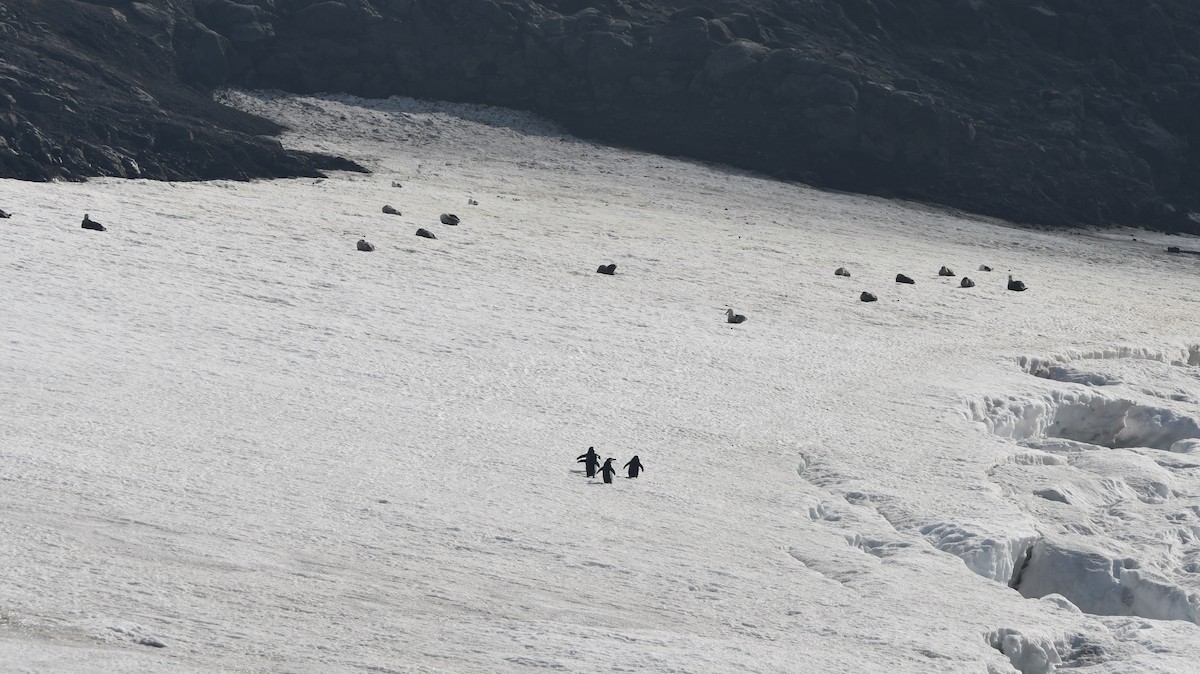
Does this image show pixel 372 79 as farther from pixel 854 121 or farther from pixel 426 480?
pixel 426 480

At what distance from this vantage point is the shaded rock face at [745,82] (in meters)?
75.0

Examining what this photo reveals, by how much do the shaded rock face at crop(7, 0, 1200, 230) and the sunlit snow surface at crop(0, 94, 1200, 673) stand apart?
21043mm

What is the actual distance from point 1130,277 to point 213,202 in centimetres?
3998

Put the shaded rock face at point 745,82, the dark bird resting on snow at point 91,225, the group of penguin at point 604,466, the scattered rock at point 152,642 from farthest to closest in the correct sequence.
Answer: the shaded rock face at point 745,82 < the dark bird resting on snow at point 91,225 < the group of penguin at point 604,466 < the scattered rock at point 152,642

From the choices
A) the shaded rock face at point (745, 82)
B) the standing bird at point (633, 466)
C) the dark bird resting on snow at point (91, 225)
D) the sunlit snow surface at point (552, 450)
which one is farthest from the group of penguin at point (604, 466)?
the shaded rock face at point (745, 82)

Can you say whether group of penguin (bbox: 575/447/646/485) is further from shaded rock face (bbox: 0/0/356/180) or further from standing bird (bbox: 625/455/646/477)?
shaded rock face (bbox: 0/0/356/180)

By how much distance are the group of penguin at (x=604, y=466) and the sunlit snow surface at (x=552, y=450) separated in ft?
1.25

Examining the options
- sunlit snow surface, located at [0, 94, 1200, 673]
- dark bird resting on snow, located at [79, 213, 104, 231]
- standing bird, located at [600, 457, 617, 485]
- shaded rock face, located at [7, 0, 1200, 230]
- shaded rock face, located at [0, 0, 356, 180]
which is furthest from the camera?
shaded rock face, located at [7, 0, 1200, 230]

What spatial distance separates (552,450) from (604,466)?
2.41m

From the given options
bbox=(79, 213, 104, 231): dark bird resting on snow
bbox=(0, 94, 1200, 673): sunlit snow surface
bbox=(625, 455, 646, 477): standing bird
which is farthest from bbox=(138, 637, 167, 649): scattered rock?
bbox=(79, 213, 104, 231): dark bird resting on snow

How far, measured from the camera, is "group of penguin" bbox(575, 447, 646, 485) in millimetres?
27422

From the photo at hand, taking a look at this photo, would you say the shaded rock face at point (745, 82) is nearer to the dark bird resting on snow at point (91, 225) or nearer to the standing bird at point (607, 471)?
the dark bird resting on snow at point (91, 225)

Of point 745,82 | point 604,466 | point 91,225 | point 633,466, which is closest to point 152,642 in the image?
point 604,466

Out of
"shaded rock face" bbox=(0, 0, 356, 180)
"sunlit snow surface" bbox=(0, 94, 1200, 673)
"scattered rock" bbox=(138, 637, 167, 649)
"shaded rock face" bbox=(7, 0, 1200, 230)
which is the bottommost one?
"scattered rock" bbox=(138, 637, 167, 649)
